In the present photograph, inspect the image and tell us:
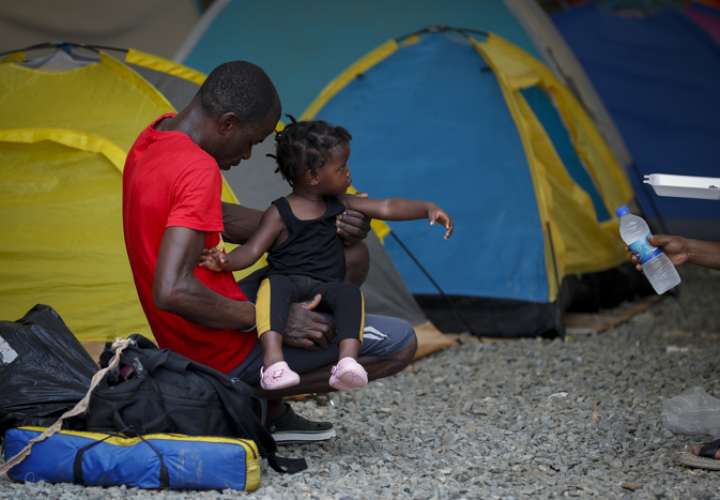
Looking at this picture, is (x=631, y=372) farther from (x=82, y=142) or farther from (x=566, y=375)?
(x=82, y=142)

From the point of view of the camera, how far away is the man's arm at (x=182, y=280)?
322 centimetres

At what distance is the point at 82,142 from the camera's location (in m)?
4.85

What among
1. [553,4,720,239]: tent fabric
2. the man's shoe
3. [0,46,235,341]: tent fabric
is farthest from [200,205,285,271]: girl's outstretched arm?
[553,4,720,239]: tent fabric

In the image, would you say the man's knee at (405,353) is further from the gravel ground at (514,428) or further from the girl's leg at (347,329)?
the gravel ground at (514,428)

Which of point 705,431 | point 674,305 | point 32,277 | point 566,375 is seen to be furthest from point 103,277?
point 674,305

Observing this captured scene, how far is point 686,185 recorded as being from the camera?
3.39 metres

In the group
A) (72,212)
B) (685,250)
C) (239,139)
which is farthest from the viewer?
(72,212)

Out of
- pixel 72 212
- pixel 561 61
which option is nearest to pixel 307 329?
pixel 72 212

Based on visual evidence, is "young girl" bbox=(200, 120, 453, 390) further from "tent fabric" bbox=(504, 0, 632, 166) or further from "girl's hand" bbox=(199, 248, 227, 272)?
"tent fabric" bbox=(504, 0, 632, 166)

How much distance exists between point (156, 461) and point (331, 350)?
0.68m

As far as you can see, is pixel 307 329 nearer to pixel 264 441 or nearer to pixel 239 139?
pixel 264 441

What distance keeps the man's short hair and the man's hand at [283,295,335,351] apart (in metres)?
0.61

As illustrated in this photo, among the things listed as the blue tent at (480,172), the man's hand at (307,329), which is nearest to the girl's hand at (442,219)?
the man's hand at (307,329)

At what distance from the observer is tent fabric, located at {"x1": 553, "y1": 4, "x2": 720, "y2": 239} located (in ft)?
30.0
